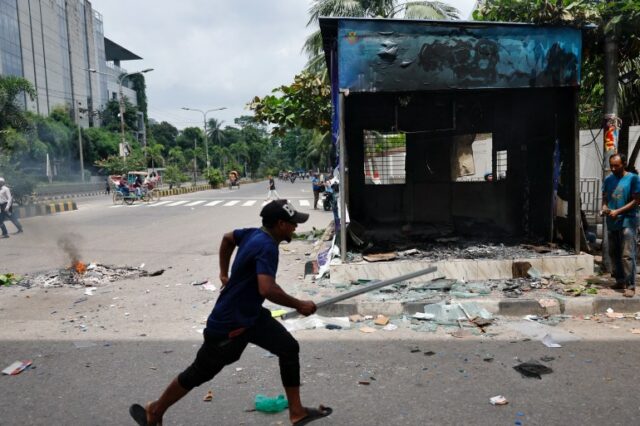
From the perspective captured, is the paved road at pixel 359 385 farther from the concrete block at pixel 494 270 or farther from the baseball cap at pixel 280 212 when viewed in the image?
the concrete block at pixel 494 270

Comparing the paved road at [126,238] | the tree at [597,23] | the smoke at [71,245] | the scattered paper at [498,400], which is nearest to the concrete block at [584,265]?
the tree at [597,23]

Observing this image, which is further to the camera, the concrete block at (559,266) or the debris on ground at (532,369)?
the concrete block at (559,266)

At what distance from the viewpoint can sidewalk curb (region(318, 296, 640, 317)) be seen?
543 cm

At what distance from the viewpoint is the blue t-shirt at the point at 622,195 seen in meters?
5.60

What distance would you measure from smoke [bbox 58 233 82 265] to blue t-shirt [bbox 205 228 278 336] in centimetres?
626

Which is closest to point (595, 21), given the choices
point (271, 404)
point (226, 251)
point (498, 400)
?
point (498, 400)

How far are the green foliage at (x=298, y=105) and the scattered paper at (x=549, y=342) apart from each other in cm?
663

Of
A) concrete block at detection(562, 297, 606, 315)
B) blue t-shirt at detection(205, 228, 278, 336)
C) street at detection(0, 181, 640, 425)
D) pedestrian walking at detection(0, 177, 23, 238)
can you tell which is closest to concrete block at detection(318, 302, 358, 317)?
street at detection(0, 181, 640, 425)

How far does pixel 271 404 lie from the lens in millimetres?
3270

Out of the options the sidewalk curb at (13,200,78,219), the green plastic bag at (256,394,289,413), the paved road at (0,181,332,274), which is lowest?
the green plastic bag at (256,394,289,413)

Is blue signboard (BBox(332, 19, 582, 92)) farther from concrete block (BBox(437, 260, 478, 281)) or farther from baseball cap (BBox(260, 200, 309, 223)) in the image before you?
baseball cap (BBox(260, 200, 309, 223))

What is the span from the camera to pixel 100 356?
4.36 m

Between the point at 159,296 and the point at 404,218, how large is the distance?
475cm

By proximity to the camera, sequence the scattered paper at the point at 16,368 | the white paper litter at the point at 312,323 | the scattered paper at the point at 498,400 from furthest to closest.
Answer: the white paper litter at the point at 312,323 < the scattered paper at the point at 16,368 < the scattered paper at the point at 498,400
